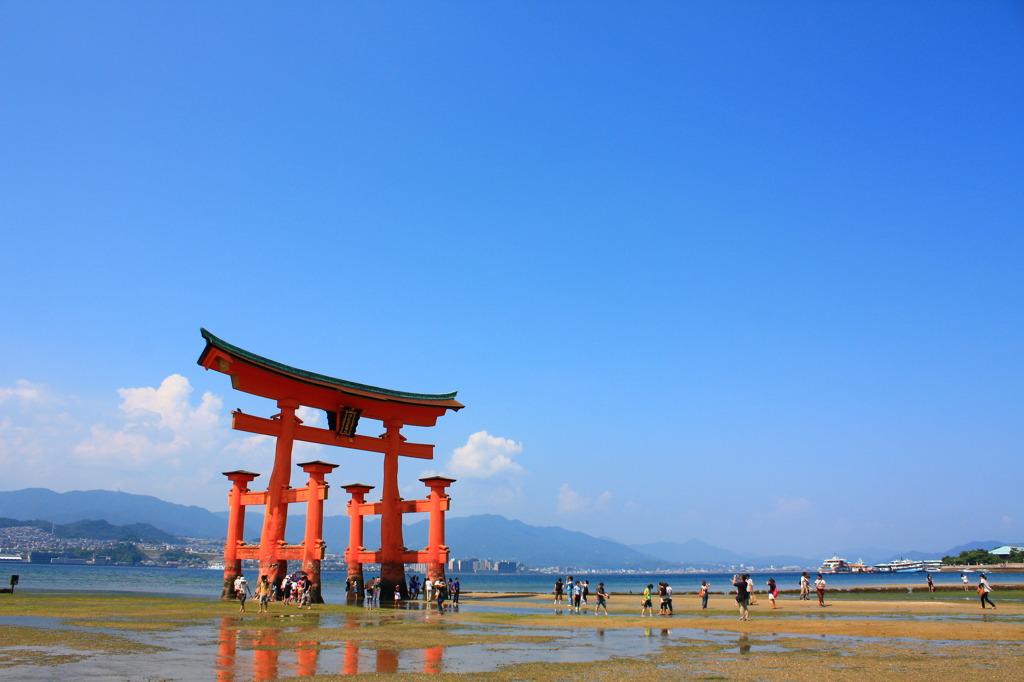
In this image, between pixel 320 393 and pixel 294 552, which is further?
pixel 320 393

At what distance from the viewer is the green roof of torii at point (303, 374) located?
29.1 meters

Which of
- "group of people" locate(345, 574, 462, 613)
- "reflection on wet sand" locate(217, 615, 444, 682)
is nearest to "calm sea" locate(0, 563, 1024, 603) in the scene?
"group of people" locate(345, 574, 462, 613)

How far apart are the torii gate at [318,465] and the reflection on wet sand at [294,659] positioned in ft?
48.5

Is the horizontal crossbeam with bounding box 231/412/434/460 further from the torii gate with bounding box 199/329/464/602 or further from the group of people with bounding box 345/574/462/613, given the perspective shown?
the group of people with bounding box 345/574/462/613

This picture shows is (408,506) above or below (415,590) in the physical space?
above

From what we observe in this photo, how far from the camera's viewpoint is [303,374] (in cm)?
3244

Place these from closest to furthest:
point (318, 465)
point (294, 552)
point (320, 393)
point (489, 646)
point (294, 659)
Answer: point (294, 659)
point (489, 646)
point (294, 552)
point (318, 465)
point (320, 393)

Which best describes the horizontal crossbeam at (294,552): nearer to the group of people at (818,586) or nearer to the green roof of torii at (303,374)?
the green roof of torii at (303,374)

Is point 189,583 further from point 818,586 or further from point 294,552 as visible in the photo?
point 818,586

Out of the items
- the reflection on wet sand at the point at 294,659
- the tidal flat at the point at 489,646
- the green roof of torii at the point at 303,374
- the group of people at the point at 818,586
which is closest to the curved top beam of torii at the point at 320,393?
the green roof of torii at the point at 303,374

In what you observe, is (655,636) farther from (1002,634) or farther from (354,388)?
(354,388)

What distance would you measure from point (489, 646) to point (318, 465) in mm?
18576

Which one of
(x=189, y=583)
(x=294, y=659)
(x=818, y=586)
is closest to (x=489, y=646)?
(x=294, y=659)

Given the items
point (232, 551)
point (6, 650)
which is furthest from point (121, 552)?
point (6, 650)
